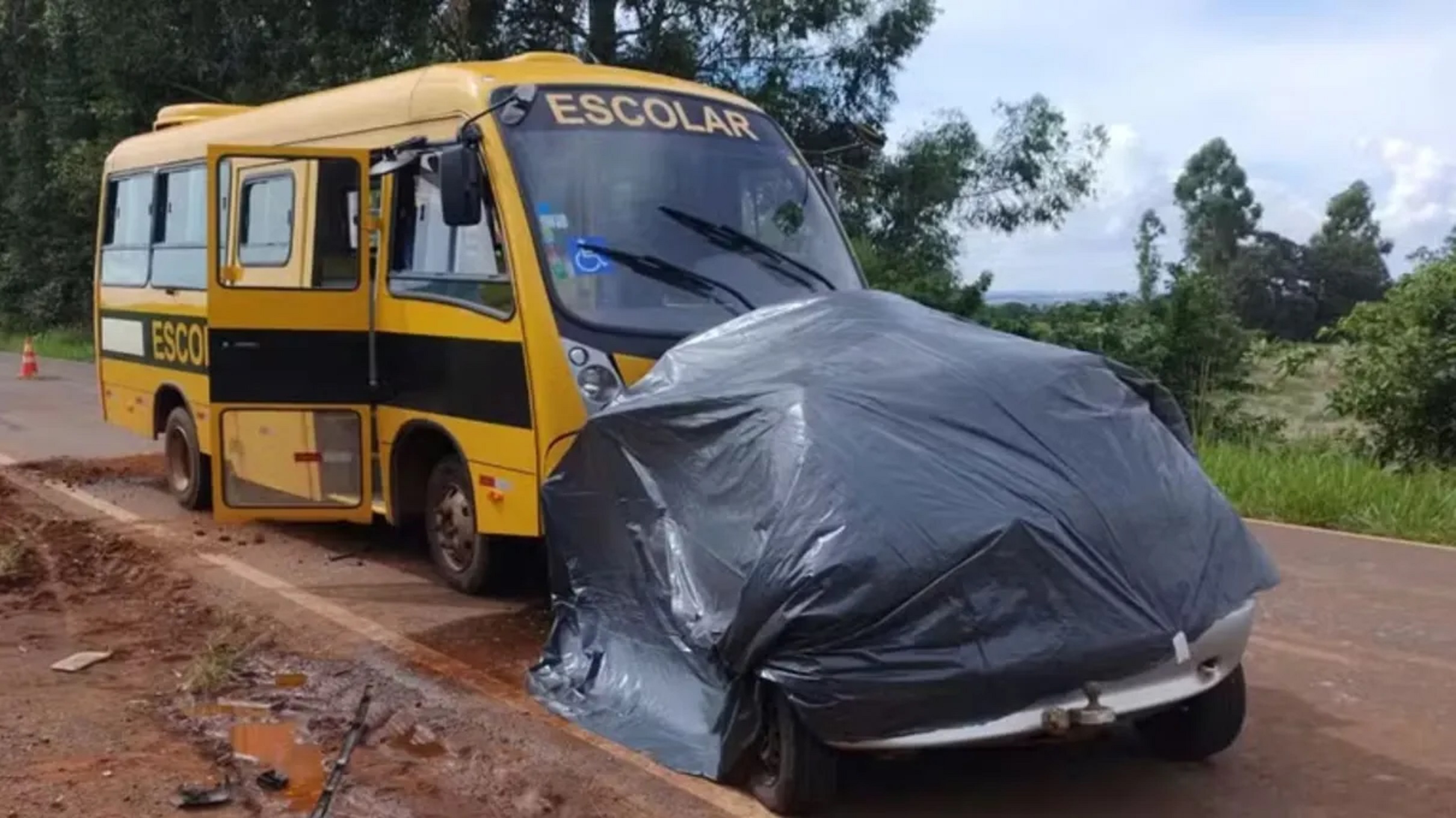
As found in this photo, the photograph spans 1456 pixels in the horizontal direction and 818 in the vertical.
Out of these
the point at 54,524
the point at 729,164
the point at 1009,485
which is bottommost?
the point at 54,524

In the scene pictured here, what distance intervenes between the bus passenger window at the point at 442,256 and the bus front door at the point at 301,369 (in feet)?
0.96

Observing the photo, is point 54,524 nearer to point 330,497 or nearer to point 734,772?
point 330,497

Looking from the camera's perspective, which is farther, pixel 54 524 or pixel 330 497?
pixel 54 524

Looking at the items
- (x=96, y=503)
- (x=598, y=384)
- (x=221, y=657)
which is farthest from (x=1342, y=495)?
(x=96, y=503)

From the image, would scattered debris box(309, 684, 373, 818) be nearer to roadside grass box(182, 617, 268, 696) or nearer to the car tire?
roadside grass box(182, 617, 268, 696)

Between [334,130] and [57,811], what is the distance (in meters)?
5.06

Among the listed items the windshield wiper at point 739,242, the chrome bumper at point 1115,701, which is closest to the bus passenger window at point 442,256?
the windshield wiper at point 739,242

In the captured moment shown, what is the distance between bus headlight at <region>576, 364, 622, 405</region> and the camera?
6.99 m

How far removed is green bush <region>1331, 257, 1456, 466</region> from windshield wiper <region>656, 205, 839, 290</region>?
318 inches

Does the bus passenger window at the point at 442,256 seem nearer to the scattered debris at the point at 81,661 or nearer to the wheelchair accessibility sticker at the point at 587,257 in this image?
the wheelchair accessibility sticker at the point at 587,257

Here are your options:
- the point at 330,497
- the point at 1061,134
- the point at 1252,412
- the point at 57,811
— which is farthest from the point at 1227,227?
the point at 57,811

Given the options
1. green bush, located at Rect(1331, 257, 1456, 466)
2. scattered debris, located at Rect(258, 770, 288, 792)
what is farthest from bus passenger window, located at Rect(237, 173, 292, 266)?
green bush, located at Rect(1331, 257, 1456, 466)

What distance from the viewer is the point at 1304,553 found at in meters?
9.57

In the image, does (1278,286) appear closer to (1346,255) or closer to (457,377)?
(1346,255)
